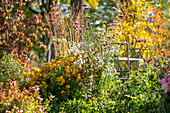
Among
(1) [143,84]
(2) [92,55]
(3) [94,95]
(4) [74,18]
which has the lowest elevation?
(3) [94,95]

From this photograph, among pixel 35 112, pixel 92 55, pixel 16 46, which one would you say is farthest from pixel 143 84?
pixel 16 46

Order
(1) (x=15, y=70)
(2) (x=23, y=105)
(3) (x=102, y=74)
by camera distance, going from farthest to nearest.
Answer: (1) (x=15, y=70), (3) (x=102, y=74), (2) (x=23, y=105)

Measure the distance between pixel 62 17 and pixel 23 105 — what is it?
2.62 meters

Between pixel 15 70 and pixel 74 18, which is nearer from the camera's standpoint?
pixel 15 70

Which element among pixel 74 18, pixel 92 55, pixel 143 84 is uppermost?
pixel 74 18

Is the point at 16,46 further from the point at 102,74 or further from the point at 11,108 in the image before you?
the point at 11,108

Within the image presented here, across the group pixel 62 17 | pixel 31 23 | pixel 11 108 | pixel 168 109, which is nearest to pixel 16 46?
pixel 31 23

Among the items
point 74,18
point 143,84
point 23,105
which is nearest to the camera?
point 23,105

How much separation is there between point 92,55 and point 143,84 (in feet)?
2.85

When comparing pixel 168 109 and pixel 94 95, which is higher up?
pixel 168 109

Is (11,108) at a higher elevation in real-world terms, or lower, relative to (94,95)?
higher

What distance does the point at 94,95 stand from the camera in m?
3.46

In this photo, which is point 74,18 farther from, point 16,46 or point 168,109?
point 168,109

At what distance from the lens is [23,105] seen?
2.55 meters
